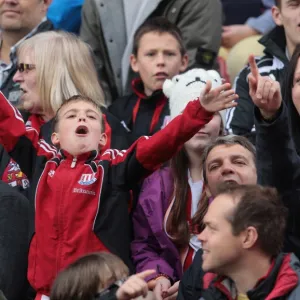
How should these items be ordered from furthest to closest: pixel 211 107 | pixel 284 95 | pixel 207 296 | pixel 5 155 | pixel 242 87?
pixel 242 87 → pixel 5 155 → pixel 284 95 → pixel 211 107 → pixel 207 296

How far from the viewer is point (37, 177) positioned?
251 inches

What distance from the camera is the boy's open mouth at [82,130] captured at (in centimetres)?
632

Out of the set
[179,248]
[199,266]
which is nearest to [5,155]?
[179,248]

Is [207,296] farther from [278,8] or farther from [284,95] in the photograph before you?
[278,8]

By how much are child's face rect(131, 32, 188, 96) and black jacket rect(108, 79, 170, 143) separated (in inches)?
3.2

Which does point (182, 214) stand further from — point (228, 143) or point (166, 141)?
point (166, 141)

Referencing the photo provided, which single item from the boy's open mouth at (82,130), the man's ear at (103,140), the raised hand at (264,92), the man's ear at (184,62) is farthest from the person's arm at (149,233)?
the man's ear at (184,62)

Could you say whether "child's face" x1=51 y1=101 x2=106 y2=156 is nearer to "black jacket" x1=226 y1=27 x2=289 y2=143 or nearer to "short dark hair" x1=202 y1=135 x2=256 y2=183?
"short dark hair" x1=202 y1=135 x2=256 y2=183

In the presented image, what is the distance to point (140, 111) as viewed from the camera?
7.68 metres

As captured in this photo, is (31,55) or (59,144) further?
(31,55)

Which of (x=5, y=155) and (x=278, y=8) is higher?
(x=278, y=8)

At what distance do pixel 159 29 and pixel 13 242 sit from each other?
211cm

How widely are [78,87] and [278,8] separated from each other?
→ 159cm

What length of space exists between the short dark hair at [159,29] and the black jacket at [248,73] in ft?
1.70
